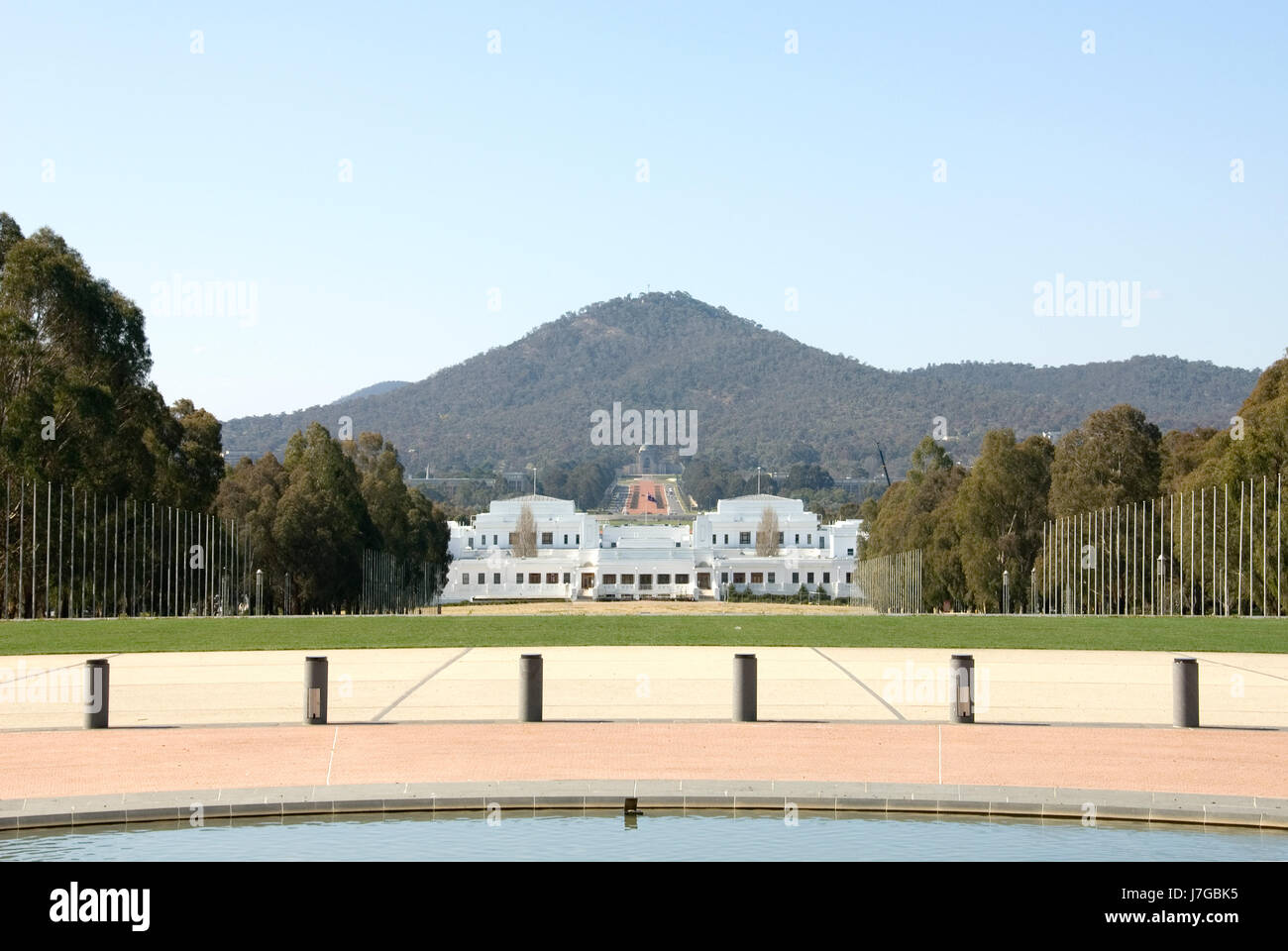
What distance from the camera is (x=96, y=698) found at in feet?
55.0

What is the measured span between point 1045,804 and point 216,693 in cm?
1283

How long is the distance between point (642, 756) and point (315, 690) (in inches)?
176

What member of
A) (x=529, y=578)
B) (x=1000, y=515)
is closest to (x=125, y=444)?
(x=1000, y=515)

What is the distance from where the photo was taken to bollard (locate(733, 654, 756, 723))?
17.1 meters

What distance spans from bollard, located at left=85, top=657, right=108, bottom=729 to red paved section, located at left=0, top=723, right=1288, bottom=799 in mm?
316

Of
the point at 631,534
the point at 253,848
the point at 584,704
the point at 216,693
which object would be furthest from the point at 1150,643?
the point at 631,534

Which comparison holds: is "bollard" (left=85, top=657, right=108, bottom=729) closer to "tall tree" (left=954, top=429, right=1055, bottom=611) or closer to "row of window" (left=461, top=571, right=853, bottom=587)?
"tall tree" (left=954, top=429, right=1055, bottom=611)

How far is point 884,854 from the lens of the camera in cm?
1008

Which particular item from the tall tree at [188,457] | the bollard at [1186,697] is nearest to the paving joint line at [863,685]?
the bollard at [1186,697]

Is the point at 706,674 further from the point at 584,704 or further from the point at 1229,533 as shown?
the point at 1229,533

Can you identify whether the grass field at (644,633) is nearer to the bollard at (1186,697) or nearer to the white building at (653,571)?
the bollard at (1186,697)

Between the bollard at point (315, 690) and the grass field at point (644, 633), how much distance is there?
12968 millimetres

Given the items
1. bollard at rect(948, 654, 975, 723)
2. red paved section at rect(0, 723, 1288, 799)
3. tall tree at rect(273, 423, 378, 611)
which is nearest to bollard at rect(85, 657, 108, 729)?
red paved section at rect(0, 723, 1288, 799)

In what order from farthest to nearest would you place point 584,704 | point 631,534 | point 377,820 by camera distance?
point 631,534
point 584,704
point 377,820
